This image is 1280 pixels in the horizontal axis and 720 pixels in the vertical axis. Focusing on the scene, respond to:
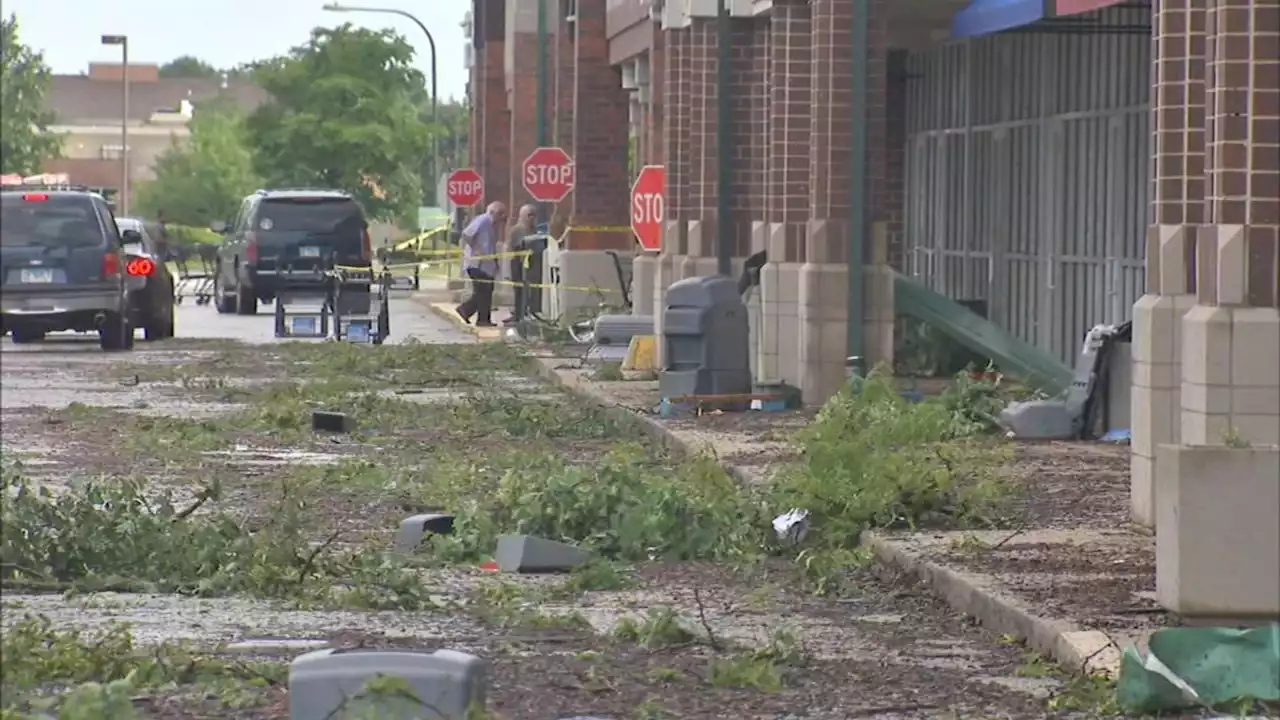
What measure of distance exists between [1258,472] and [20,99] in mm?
96335

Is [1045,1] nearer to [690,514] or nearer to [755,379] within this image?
[755,379]

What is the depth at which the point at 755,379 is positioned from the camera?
2594 cm

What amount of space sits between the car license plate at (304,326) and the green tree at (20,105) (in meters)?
58.0

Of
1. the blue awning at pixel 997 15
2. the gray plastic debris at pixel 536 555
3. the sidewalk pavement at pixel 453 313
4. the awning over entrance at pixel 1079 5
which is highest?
the blue awning at pixel 997 15

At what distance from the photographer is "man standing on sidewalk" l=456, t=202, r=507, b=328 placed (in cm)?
4347

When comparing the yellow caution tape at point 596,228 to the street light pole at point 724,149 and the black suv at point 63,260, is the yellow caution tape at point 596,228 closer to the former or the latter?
the black suv at point 63,260

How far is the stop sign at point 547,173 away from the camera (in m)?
44.1

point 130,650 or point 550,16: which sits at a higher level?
point 550,16

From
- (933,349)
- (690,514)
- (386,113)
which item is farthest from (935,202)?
(386,113)

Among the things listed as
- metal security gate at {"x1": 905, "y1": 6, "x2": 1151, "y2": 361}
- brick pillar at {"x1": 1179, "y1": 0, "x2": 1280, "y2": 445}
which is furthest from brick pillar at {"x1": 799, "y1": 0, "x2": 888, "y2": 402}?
brick pillar at {"x1": 1179, "y1": 0, "x2": 1280, "y2": 445}

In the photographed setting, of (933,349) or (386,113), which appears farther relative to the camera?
(386,113)

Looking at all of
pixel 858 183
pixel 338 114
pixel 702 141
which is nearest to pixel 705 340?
pixel 858 183

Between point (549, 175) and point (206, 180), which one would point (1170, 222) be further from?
point (206, 180)

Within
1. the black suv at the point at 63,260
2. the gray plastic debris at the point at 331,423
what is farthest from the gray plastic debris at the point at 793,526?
the black suv at the point at 63,260
